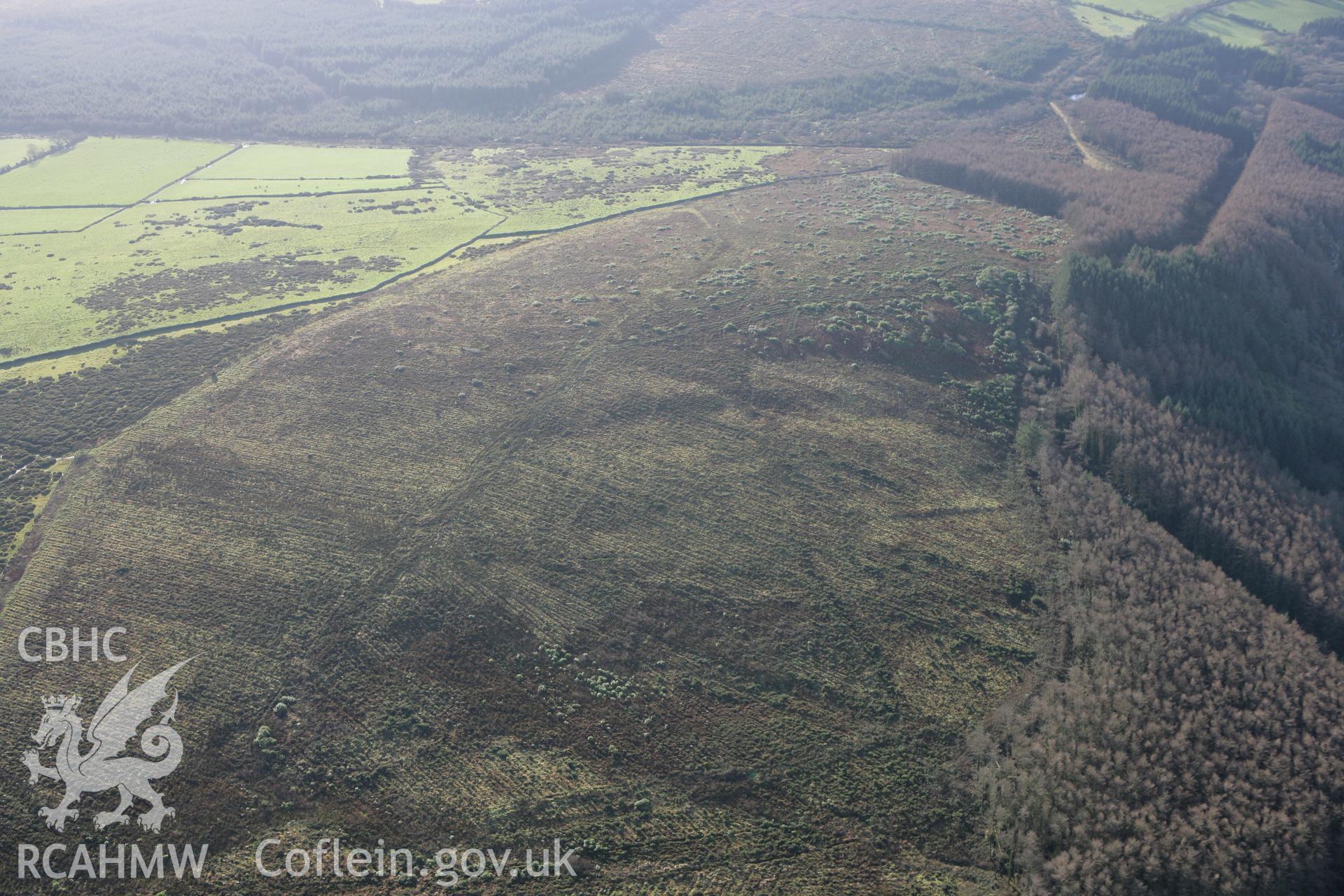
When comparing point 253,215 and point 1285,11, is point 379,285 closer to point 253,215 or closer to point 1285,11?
point 253,215

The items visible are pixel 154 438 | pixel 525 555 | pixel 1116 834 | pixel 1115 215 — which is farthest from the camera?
pixel 1115 215

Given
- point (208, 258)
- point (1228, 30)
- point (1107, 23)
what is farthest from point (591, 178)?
point (1228, 30)

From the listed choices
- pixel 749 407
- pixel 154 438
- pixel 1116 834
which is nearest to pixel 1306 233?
pixel 749 407

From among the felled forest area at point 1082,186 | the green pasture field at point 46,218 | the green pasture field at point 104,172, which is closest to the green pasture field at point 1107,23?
the felled forest area at point 1082,186

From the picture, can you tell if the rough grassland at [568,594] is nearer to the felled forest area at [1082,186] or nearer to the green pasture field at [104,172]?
the felled forest area at [1082,186]

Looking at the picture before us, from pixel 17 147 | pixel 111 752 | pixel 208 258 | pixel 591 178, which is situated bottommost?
pixel 111 752

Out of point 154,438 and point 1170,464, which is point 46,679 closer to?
point 154,438

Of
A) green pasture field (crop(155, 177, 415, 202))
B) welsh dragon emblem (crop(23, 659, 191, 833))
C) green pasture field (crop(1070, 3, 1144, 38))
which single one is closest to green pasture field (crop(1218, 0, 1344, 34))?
green pasture field (crop(1070, 3, 1144, 38))
